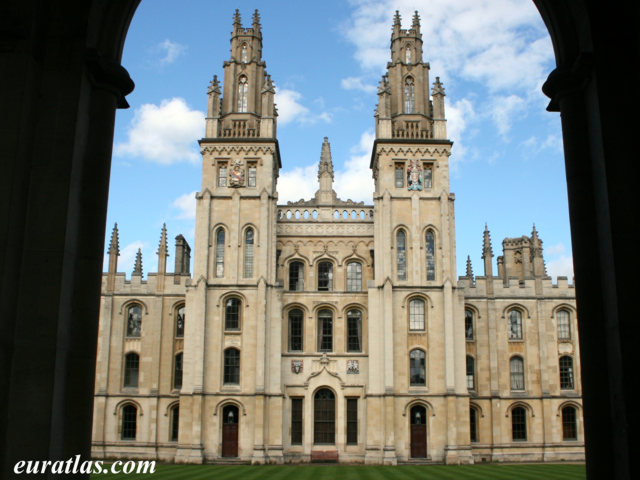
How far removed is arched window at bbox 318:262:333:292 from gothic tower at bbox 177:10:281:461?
3.80 m

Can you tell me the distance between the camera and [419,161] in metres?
44.2

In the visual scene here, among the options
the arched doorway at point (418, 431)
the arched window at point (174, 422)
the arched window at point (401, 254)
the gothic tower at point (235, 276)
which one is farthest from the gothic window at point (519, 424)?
the arched window at point (174, 422)

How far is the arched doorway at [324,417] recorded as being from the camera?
41281 millimetres

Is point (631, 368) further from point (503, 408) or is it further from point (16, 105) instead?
point (503, 408)

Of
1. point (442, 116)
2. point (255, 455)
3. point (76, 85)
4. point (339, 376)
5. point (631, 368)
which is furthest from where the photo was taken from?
point (442, 116)

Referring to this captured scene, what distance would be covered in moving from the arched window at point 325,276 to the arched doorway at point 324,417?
267 inches

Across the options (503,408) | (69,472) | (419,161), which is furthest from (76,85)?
(503,408)

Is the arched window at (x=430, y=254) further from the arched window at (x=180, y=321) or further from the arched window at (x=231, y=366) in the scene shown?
the arched window at (x=180, y=321)

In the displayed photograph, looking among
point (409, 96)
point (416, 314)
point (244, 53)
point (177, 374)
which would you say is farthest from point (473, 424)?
point (244, 53)

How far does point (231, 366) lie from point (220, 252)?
7.28m

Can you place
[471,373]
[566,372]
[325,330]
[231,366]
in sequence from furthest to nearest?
1. [566,372]
2. [471,373]
3. [325,330]
4. [231,366]

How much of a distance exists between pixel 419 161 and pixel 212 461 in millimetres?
22919

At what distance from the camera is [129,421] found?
4475cm

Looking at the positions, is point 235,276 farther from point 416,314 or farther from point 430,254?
point 430,254
